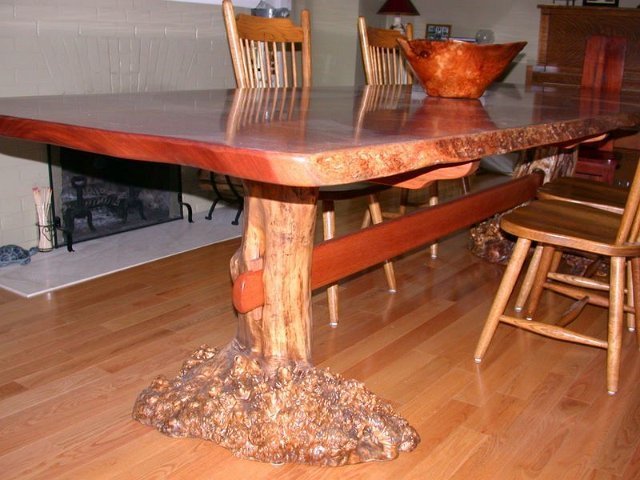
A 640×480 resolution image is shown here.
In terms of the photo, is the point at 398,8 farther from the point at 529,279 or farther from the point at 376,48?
the point at 529,279

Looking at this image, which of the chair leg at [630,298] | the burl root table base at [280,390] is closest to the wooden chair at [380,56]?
the chair leg at [630,298]

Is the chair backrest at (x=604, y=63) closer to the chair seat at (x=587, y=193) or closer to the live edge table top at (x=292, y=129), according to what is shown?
the chair seat at (x=587, y=193)

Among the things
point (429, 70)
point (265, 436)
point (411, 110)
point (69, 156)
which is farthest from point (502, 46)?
point (69, 156)

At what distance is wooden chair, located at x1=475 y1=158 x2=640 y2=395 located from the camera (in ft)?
6.59

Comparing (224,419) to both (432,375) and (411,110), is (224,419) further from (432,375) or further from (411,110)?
(411,110)

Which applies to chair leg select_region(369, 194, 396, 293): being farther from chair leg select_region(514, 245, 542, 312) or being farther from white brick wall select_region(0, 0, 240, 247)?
white brick wall select_region(0, 0, 240, 247)

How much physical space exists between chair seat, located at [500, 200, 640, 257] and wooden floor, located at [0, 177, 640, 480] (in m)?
0.45

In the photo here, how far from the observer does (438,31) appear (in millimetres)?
6008

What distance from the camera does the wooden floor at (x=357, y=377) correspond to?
1.65 metres

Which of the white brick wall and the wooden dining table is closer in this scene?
the wooden dining table

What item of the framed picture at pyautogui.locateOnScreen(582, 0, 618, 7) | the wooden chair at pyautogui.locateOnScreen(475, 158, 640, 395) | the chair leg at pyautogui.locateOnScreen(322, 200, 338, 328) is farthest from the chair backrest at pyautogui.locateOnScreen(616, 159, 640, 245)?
the framed picture at pyautogui.locateOnScreen(582, 0, 618, 7)

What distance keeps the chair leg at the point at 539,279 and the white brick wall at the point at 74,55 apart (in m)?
2.15

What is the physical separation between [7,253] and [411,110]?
6.56 ft

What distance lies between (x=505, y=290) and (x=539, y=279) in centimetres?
50
